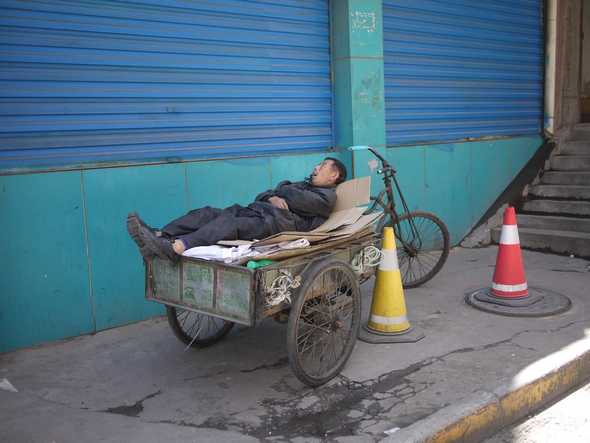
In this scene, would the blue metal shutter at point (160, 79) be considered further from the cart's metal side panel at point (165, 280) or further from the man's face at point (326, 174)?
the cart's metal side panel at point (165, 280)

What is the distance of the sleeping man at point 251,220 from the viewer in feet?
A: 11.3

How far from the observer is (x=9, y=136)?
427cm

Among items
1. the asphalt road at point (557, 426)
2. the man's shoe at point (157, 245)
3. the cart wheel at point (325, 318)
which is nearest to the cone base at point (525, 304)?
the asphalt road at point (557, 426)

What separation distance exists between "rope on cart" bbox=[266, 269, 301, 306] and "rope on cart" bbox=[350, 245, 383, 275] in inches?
26.4

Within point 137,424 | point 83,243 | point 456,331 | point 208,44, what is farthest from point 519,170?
point 137,424

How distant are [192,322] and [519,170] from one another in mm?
5652

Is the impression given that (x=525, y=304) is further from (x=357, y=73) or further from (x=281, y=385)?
(x=357, y=73)

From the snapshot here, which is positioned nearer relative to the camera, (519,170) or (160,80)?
(160,80)

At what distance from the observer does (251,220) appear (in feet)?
Answer: 12.5

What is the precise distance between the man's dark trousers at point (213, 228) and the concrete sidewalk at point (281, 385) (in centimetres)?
93

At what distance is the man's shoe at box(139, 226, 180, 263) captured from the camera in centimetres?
335

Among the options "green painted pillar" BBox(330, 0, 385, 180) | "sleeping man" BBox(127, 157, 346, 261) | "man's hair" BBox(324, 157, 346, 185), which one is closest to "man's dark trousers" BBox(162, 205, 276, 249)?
"sleeping man" BBox(127, 157, 346, 261)

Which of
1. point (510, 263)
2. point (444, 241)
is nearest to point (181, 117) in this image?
point (444, 241)

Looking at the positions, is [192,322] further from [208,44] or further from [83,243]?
[208,44]
